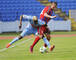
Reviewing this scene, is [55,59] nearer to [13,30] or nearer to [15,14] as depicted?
[13,30]

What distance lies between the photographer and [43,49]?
7621mm

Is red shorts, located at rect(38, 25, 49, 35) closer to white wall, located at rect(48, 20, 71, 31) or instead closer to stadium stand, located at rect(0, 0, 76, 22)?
white wall, located at rect(48, 20, 71, 31)

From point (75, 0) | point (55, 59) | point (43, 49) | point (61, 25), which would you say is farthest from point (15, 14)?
point (55, 59)

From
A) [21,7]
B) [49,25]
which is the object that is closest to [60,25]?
[49,25]


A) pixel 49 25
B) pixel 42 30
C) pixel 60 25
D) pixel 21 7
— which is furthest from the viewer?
pixel 21 7

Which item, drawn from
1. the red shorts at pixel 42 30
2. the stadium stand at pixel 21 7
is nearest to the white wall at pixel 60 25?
the stadium stand at pixel 21 7

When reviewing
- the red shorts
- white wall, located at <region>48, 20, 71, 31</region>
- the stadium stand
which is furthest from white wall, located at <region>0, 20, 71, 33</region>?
the red shorts

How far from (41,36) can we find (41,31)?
0.21m

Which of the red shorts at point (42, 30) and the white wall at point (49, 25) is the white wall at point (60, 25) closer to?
the white wall at point (49, 25)

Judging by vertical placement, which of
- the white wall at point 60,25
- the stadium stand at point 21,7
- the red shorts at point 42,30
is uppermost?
the red shorts at point 42,30

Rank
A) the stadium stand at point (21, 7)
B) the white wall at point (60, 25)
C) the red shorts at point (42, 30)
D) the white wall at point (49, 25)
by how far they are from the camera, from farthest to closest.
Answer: the stadium stand at point (21, 7)
the white wall at point (60, 25)
the white wall at point (49, 25)
the red shorts at point (42, 30)

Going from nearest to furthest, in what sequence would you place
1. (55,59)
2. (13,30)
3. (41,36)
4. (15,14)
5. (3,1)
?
(55,59), (41,36), (13,30), (15,14), (3,1)

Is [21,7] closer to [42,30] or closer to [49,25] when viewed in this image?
[49,25]

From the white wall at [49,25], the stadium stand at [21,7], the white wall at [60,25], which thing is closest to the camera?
the white wall at [49,25]
